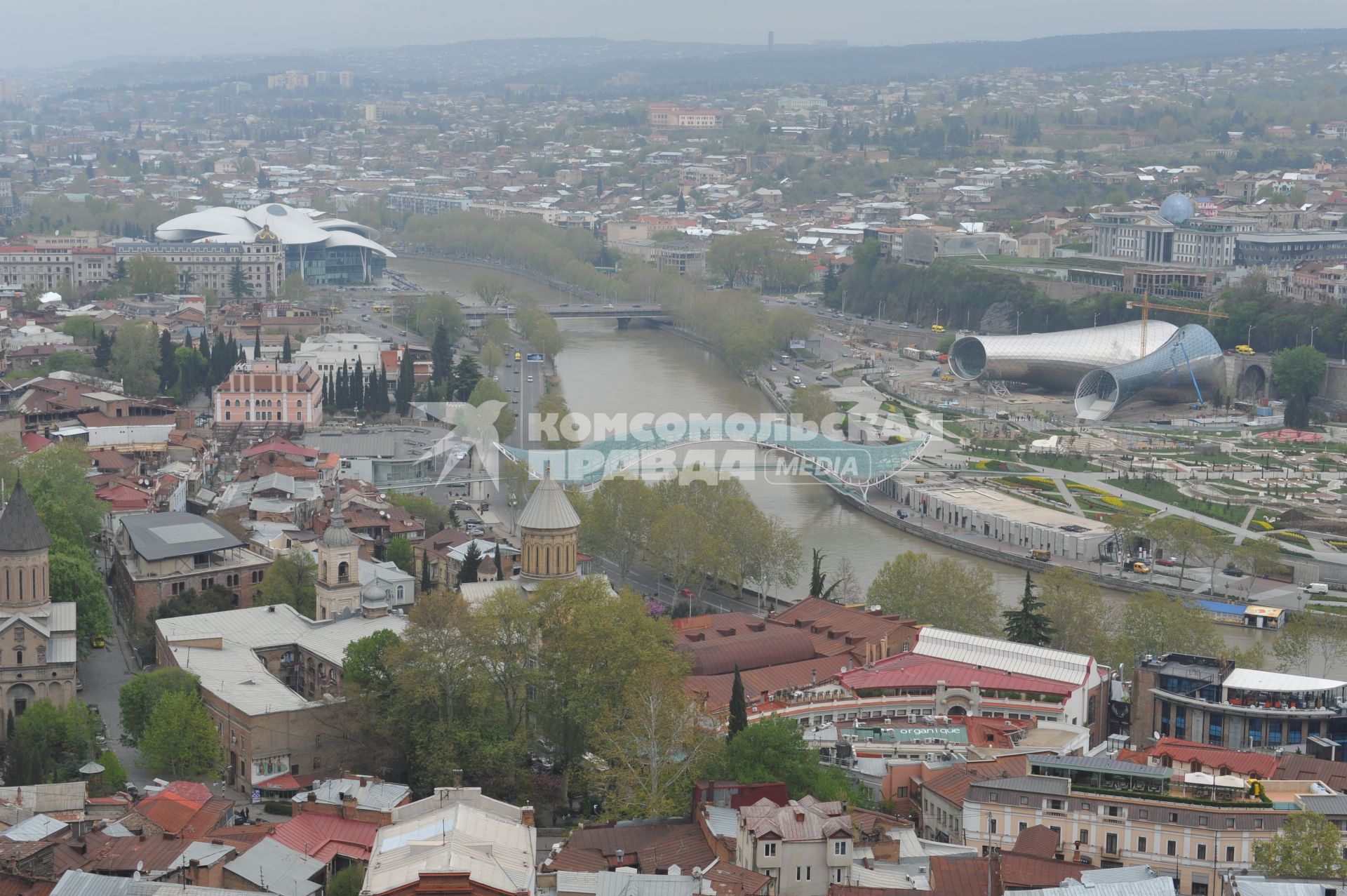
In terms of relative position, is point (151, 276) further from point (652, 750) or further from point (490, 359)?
point (652, 750)

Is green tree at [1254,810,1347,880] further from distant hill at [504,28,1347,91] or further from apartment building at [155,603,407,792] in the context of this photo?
distant hill at [504,28,1347,91]

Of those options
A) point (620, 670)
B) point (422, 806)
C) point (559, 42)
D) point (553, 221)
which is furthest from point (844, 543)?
point (559, 42)

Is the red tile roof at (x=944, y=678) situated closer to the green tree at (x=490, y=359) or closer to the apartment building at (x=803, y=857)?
the apartment building at (x=803, y=857)

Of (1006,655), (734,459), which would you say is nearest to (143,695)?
(1006,655)

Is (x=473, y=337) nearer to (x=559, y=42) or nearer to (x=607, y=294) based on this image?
(x=607, y=294)

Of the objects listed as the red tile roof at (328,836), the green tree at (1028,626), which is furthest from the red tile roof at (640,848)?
the green tree at (1028,626)

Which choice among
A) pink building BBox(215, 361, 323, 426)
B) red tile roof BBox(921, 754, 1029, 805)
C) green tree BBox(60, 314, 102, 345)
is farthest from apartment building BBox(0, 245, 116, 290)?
red tile roof BBox(921, 754, 1029, 805)
